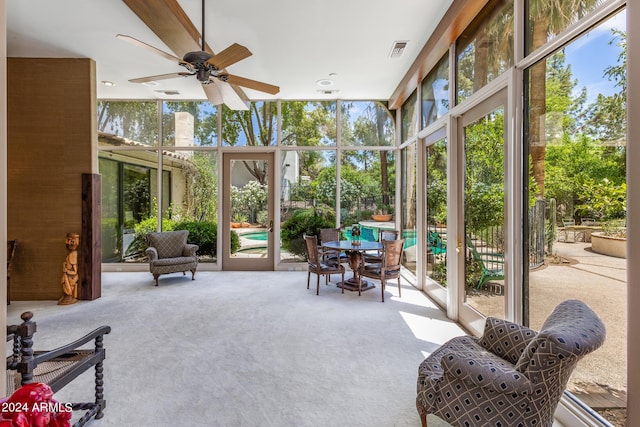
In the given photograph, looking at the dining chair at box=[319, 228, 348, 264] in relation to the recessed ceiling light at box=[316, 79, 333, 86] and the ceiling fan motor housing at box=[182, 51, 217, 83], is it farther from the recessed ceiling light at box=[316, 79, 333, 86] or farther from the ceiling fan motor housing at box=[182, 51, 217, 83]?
the ceiling fan motor housing at box=[182, 51, 217, 83]

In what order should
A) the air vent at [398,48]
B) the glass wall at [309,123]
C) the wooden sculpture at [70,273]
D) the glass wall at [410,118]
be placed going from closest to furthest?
the air vent at [398,48] < the wooden sculpture at [70,273] < the glass wall at [410,118] < the glass wall at [309,123]

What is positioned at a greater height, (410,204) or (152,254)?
(410,204)

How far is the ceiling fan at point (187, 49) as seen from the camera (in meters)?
3.08

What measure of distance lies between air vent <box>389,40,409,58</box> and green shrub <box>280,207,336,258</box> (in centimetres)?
321

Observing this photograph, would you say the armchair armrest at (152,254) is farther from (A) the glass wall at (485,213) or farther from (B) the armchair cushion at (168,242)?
(A) the glass wall at (485,213)

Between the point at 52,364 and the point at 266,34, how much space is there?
13.1ft

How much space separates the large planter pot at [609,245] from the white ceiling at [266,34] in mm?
2797

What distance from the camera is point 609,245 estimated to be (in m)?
1.92

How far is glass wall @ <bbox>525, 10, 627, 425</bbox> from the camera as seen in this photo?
1.84m

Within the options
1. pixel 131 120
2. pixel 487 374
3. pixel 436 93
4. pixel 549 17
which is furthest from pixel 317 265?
pixel 131 120

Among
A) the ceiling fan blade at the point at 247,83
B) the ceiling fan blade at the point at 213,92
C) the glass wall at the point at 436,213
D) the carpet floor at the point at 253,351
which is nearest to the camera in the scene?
the carpet floor at the point at 253,351

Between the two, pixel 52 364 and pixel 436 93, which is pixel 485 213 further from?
pixel 52 364

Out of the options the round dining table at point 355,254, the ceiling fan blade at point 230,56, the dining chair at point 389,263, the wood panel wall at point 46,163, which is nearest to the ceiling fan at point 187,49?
the ceiling fan blade at point 230,56

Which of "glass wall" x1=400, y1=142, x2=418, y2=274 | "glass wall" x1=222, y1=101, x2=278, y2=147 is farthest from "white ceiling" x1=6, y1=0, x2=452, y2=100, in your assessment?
"glass wall" x1=400, y1=142, x2=418, y2=274
